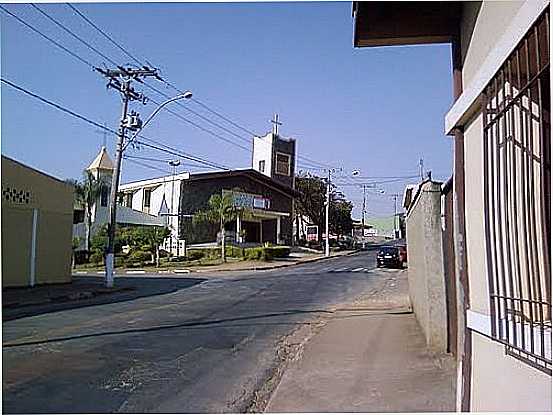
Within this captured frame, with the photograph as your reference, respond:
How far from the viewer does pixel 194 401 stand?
684cm

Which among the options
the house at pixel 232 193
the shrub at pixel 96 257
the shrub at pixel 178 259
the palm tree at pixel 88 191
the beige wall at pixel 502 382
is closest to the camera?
the beige wall at pixel 502 382

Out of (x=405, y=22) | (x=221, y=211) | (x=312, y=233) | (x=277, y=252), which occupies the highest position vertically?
(x=312, y=233)

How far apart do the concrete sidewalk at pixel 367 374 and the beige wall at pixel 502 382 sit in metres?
1.48

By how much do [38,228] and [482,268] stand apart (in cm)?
1971

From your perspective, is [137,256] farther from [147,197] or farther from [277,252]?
[277,252]

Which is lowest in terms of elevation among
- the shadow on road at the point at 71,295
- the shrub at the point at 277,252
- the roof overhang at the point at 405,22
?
the shadow on road at the point at 71,295

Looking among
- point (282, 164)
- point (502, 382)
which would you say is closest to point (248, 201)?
point (282, 164)

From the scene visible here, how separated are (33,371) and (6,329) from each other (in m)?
4.41

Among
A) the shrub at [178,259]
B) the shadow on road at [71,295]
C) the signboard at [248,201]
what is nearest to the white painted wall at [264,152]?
the signboard at [248,201]

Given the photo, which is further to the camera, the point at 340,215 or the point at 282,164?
the point at 340,215

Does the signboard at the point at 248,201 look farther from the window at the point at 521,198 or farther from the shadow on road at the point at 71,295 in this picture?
the window at the point at 521,198

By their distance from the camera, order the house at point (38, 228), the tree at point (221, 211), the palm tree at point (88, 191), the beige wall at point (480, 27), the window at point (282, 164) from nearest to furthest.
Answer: the beige wall at point (480, 27) < the house at point (38, 228) < the palm tree at point (88, 191) < the tree at point (221, 211) < the window at point (282, 164)

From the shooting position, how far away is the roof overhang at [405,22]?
18.2ft

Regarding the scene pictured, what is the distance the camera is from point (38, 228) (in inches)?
880
